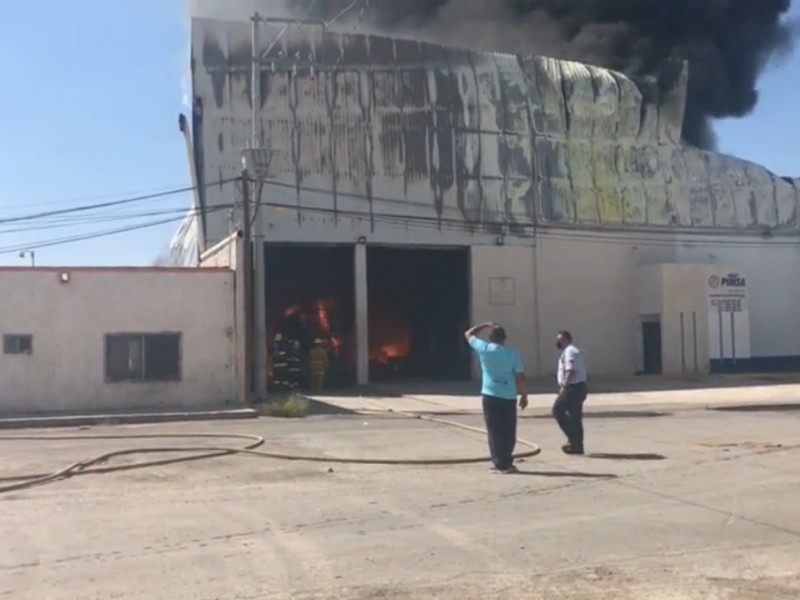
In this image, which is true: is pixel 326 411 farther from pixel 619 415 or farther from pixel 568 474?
pixel 568 474

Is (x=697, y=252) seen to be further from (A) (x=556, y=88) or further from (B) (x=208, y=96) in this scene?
(B) (x=208, y=96)

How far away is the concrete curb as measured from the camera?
19875 millimetres

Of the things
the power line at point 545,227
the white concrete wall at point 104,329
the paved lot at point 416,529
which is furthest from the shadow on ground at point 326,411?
the power line at point 545,227

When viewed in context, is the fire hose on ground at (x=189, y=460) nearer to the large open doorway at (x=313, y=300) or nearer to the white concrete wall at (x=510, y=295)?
the white concrete wall at (x=510, y=295)

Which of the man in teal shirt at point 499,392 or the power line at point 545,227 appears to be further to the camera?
the power line at point 545,227

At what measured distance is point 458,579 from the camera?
681cm

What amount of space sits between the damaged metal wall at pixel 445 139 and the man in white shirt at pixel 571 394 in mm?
20071

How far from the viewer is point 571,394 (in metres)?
13.2

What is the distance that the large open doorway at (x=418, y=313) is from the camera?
121ft

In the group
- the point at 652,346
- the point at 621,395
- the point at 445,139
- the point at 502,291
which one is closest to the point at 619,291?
the point at 652,346

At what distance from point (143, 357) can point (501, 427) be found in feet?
42.8

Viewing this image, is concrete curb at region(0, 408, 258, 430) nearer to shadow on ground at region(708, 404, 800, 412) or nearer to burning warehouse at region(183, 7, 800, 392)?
burning warehouse at region(183, 7, 800, 392)

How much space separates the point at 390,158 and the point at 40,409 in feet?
49.3

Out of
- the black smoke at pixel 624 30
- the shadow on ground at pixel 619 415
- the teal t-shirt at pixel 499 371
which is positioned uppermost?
the black smoke at pixel 624 30
